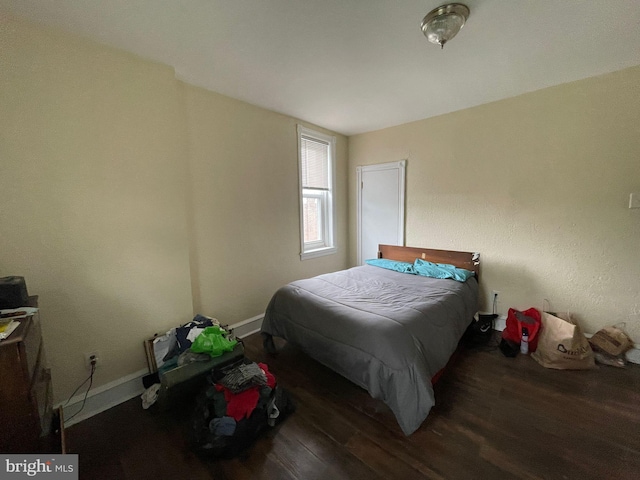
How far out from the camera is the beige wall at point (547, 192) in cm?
214

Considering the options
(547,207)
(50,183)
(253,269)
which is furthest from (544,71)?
(50,183)

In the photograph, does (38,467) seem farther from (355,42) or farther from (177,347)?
(355,42)

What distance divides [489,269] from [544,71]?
187cm

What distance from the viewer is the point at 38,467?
3.35 feet

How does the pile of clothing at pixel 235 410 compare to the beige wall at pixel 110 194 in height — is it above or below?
below

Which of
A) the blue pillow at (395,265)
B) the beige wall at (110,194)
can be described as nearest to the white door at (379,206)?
the blue pillow at (395,265)

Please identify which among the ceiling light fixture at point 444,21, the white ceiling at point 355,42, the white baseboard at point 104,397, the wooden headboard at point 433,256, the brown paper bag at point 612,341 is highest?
the white ceiling at point 355,42

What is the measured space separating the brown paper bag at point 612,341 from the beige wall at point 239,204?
2923 mm

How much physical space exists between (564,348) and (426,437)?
1.55 meters

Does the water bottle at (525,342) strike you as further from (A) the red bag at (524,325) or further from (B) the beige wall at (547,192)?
→ (B) the beige wall at (547,192)

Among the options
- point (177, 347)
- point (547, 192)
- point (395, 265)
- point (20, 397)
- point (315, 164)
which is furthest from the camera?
point (315, 164)

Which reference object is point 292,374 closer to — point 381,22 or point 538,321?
point 538,321

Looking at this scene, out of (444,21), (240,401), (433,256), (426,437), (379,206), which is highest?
(444,21)

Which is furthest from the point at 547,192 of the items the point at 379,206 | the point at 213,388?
the point at 213,388
